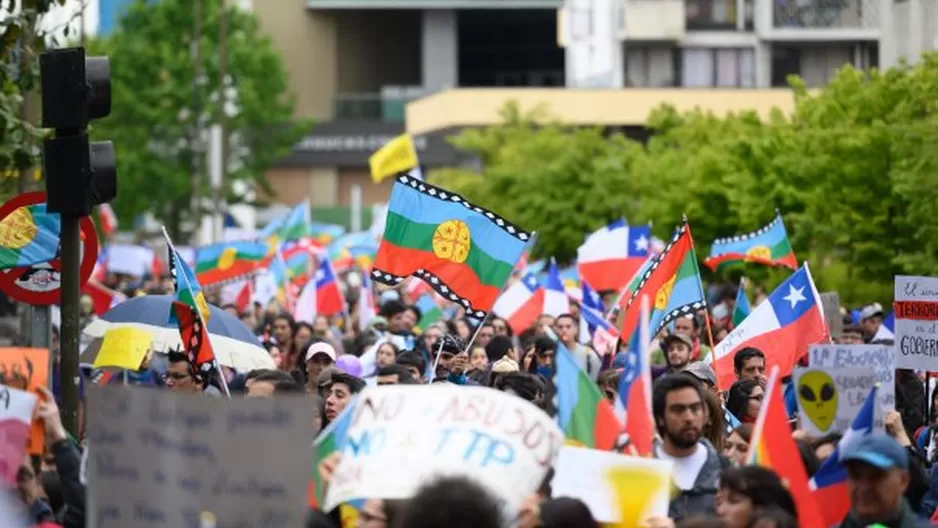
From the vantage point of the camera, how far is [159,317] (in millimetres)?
16625

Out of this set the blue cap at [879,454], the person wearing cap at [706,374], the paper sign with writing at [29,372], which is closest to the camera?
the blue cap at [879,454]

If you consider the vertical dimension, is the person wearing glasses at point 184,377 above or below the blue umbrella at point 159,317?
below

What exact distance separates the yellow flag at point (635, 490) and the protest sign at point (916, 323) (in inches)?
256

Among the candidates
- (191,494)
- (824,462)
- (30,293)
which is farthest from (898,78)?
(191,494)

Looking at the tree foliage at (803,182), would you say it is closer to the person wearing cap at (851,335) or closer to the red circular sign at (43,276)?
the person wearing cap at (851,335)

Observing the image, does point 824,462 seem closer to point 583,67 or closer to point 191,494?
point 191,494

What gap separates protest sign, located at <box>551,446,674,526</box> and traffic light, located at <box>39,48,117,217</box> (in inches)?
196

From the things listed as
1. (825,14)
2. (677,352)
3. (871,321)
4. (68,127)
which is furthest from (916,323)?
(825,14)

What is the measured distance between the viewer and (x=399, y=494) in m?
8.82

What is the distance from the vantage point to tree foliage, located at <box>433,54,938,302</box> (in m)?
30.4

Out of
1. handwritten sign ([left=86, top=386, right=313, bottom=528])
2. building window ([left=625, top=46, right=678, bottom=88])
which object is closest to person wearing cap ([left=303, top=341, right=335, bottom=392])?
handwritten sign ([left=86, top=386, right=313, bottom=528])

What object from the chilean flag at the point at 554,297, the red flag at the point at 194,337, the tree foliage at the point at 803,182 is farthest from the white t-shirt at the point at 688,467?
the tree foliage at the point at 803,182

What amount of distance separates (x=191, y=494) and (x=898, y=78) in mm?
24754

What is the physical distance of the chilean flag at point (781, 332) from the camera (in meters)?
16.8
